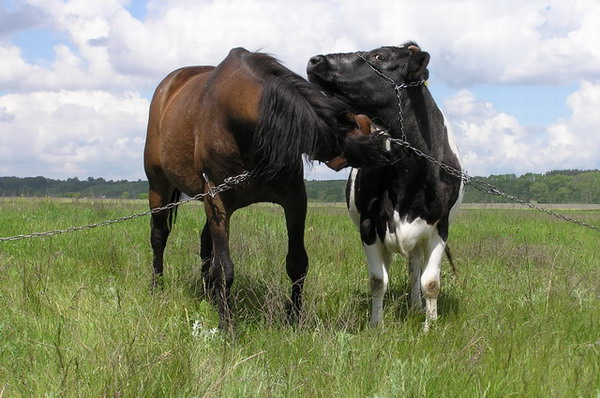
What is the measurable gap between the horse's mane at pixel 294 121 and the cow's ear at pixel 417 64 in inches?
26.9

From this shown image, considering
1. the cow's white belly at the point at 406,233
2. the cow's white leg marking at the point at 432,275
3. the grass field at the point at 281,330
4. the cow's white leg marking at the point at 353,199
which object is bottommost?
the grass field at the point at 281,330

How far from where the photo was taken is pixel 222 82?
5027mm

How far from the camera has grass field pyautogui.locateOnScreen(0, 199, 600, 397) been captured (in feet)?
11.4

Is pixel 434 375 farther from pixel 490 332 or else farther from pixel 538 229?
pixel 538 229

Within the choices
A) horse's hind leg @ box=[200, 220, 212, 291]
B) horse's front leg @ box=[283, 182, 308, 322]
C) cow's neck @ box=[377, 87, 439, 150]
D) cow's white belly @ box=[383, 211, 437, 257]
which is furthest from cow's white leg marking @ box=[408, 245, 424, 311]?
horse's hind leg @ box=[200, 220, 212, 291]

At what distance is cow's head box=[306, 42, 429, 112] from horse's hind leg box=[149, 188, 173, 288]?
2.89 m

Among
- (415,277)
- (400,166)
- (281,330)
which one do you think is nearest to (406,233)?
(400,166)

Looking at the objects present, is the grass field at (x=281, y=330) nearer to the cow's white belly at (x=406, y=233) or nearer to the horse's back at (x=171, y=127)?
the cow's white belly at (x=406, y=233)

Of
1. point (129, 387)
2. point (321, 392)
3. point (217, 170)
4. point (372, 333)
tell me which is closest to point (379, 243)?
point (372, 333)

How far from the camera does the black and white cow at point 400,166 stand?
4.77 m

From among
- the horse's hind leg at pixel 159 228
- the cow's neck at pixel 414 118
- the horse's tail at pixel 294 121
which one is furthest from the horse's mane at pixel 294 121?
the horse's hind leg at pixel 159 228

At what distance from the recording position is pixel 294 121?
170 inches

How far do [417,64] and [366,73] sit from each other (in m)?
0.38

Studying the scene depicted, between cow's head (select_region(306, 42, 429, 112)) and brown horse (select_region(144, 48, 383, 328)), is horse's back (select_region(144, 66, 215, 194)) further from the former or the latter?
cow's head (select_region(306, 42, 429, 112))
